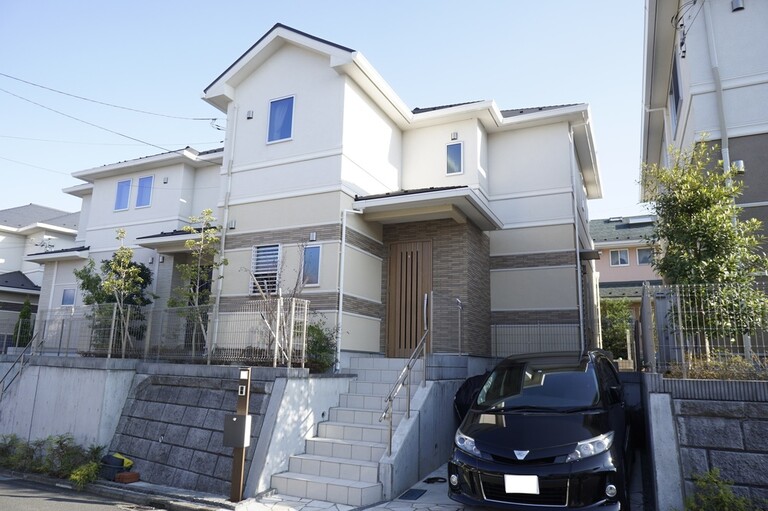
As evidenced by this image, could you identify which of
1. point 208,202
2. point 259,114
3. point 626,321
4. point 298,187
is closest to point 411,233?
point 298,187

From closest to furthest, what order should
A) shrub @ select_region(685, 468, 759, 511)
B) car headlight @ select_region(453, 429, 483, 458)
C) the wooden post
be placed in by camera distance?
1. shrub @ select_region(685, 468, 759, 511)
2. car headlight @ select_region(453, 429, 483, 458)
3. the wooden post

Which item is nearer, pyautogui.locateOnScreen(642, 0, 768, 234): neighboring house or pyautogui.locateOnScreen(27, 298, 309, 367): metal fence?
pyautogui.locateOnScreen(27, 298, 309, 367): metal fence

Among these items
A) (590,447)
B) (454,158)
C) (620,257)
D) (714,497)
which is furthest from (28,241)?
(620,257)

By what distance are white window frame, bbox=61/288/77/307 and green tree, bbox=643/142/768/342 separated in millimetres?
17354

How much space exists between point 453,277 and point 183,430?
6.31 metres

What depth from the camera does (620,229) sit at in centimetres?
3048

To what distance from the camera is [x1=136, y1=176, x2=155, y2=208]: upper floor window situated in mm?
17156

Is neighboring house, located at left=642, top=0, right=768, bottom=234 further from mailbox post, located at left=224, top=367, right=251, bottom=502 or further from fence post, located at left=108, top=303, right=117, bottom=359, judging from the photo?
fence post, located at left=108, top=303, right=117, bottom=359

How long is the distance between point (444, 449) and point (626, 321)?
1380cm

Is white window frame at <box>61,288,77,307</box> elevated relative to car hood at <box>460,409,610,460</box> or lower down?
elevated

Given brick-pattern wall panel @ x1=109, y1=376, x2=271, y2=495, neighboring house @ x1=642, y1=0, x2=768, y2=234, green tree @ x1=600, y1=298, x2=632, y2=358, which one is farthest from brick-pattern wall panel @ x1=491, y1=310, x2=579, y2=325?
green tree @ x1=600, y1=298, x2=632, y2=358

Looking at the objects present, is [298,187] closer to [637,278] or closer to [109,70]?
[109,70]

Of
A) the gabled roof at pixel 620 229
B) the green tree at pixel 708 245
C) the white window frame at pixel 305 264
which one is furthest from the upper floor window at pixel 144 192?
the gabled roof at pixel 620 229

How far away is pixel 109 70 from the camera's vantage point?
10164 millimetres
